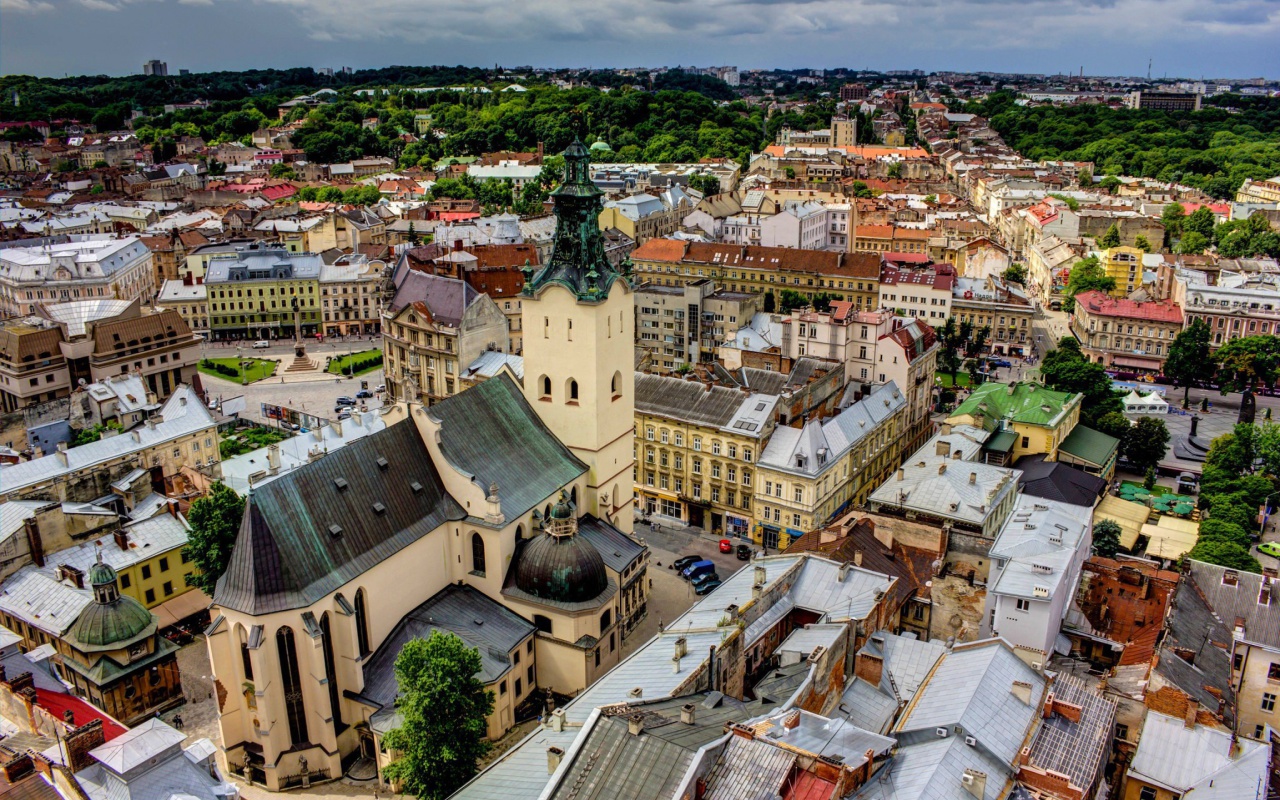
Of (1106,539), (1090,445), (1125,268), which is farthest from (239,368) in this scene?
(1125,268)

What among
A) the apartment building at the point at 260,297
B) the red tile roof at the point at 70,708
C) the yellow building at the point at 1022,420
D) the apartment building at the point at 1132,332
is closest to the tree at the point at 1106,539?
the yellow building at the point at 1022,420

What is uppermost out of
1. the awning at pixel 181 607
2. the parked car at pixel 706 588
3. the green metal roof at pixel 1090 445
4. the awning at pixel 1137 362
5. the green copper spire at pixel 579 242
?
the green copper spire at pixel 579 242

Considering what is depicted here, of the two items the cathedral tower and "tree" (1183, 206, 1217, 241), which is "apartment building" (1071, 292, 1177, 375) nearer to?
"tree" (1183, 206, 1217, 241)

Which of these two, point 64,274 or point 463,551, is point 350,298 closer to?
point 64,274

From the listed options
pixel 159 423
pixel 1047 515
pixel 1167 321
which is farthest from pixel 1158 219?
pixel 159 423

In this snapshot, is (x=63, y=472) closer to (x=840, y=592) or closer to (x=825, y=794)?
(x=840, y=592)

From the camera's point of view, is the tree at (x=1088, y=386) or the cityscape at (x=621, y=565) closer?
the cityscape at (x=621, y=565)

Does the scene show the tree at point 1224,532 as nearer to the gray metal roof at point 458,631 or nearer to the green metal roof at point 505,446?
the green metal roof at point 505,446
